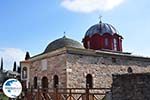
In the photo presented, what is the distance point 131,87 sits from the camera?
10.2 meters

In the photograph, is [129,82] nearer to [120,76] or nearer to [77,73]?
[120,76]

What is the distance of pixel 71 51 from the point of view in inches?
874

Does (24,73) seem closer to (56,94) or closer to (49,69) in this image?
(49,69)

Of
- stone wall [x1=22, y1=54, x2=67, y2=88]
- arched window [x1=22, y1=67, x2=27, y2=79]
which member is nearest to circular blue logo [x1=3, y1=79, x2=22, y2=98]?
stone wall [x1=22, y1=54, x2=67, y2=88]

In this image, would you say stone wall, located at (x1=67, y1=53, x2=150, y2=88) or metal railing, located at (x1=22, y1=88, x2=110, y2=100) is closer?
metal railing, located at (x1=22, y1=88, x2=110, y2=100)

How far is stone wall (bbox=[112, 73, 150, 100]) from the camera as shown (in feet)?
32.4

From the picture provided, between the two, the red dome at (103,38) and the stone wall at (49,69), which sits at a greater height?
the red dome at (103,38)

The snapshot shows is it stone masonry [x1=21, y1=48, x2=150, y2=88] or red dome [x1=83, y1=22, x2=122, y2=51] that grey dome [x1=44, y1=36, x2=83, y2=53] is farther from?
red dome [x1=83, y1=22, x2=122, y2=51]

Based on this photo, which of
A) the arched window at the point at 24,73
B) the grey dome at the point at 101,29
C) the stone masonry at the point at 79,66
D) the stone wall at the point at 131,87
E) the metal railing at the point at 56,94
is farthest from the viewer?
the grey dome at the point at 101,29

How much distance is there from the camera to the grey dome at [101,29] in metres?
29.8

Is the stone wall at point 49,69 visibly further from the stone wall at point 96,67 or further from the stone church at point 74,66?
the stone wall at point 96,67

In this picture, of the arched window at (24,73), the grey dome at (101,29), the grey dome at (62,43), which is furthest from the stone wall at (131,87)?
the grey dome at (101,29)

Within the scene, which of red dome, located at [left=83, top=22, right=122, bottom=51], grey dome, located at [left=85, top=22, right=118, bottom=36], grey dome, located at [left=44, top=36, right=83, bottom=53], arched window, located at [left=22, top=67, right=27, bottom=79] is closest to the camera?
grey dome, located at [left=44, top=36, right=83, bottom=53]

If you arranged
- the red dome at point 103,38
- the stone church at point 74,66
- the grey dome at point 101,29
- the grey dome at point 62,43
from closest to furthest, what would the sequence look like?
the stone church at point 74,66
the grey dome at point 62,43
the red dome at point 103,38
the grey dome at point 101,29
